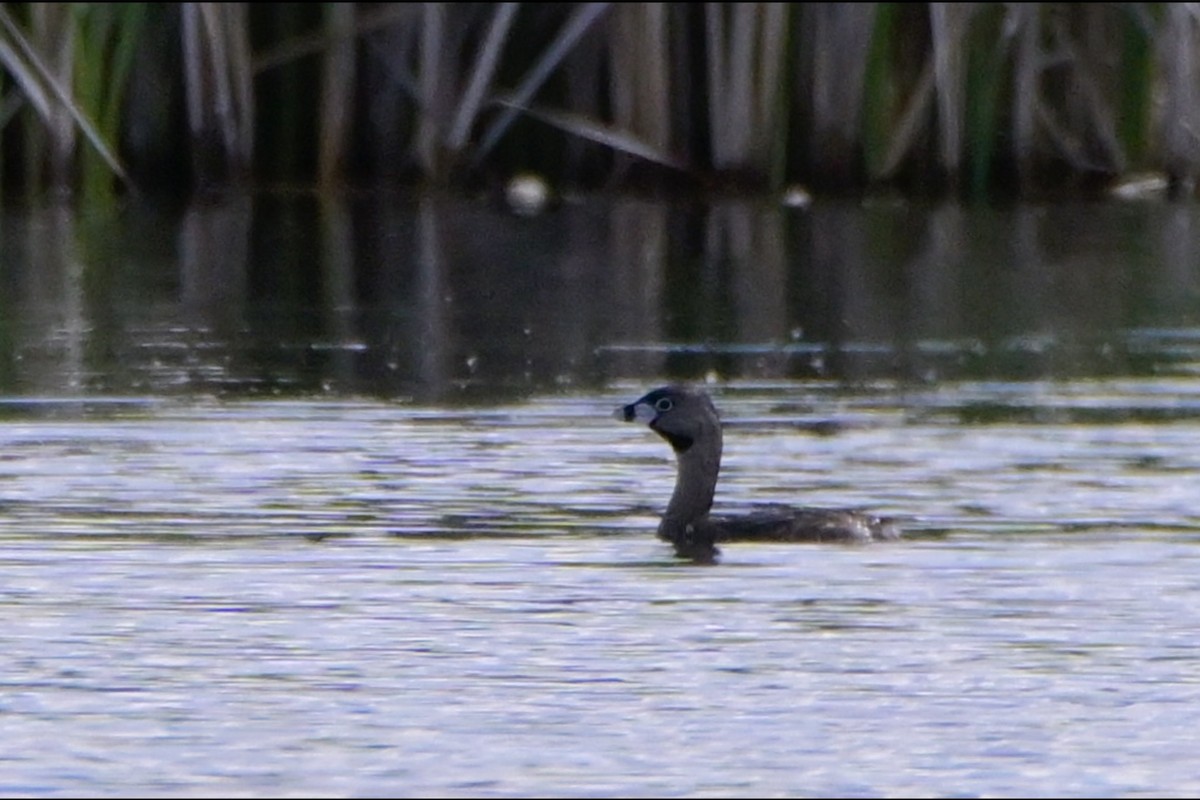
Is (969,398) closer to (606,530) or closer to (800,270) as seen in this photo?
(606,530)

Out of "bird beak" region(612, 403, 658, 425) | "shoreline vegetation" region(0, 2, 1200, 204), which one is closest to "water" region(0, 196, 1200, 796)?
"bird beak" region(612, 403, 658, 425)

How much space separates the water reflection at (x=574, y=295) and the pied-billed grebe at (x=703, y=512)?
259 cm

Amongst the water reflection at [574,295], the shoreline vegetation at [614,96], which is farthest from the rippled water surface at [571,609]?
the shoreline vegetation at [614,96]

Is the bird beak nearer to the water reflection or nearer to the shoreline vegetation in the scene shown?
the water reflection

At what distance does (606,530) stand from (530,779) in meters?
2.96

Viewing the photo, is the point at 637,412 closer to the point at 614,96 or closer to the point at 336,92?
the point at 614,96

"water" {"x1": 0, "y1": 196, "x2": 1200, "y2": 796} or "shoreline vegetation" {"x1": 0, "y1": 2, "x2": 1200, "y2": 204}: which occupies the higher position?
"shoreline vegetation" {"x1": 0, "y1": 2, "x2": 1200, "y2": 204}

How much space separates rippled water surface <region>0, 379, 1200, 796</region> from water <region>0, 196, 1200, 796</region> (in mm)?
15

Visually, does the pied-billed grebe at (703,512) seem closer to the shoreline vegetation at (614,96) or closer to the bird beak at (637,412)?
the bird beak at (637,412)

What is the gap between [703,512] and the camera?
28.1 ft

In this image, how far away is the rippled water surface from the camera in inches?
230

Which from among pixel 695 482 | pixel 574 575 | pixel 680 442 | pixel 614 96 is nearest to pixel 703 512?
pixel 695 482

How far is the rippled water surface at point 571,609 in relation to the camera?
230 inches

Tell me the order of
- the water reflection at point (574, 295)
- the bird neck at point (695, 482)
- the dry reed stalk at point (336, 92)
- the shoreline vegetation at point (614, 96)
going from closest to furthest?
1. the bird neck at point (695, 482)
2. the water reflection at point (574, 295)
3. the shoreline vegetation at point (614, 96)
4. the dry reed stalk at point (336, 92)
